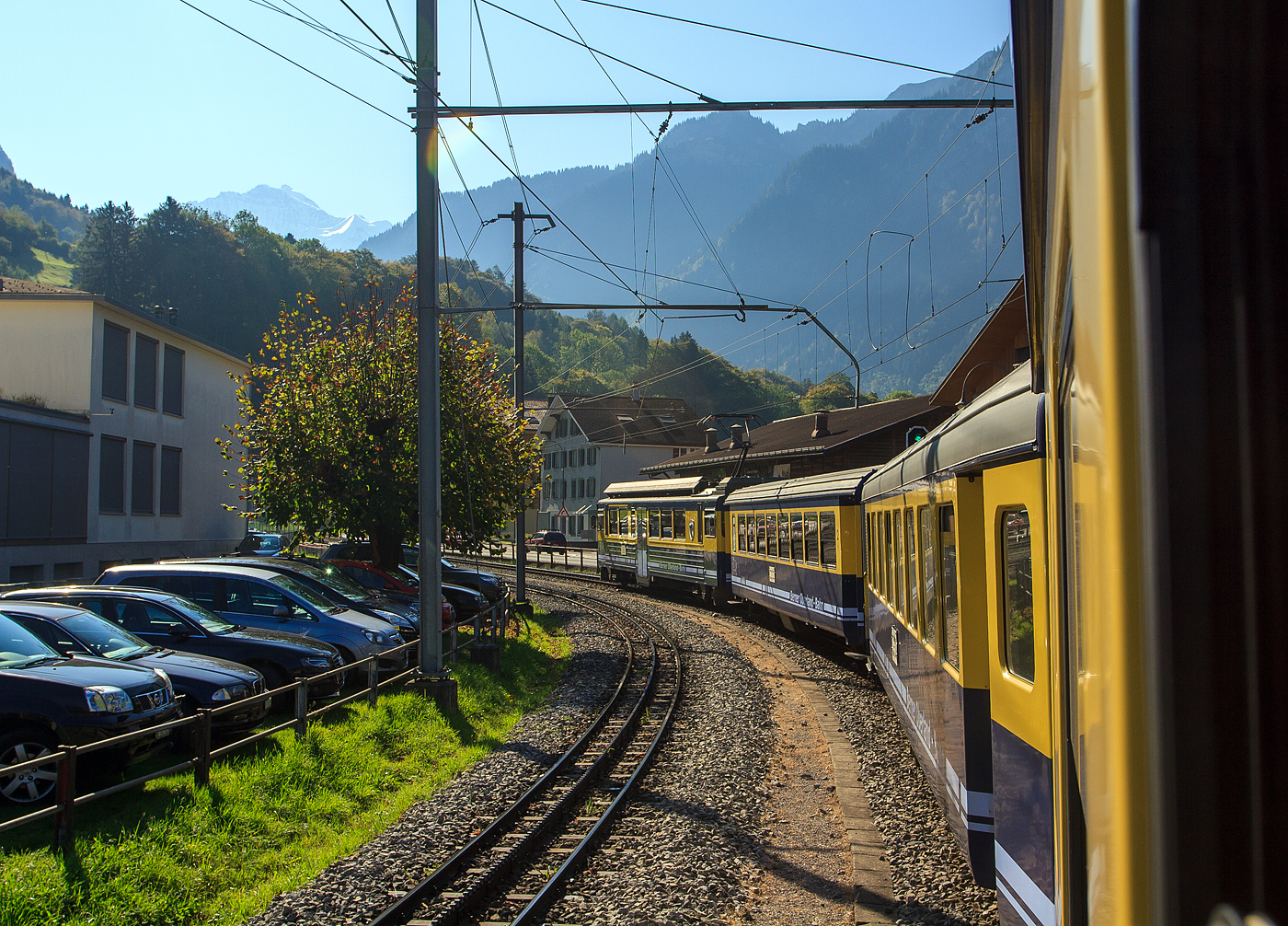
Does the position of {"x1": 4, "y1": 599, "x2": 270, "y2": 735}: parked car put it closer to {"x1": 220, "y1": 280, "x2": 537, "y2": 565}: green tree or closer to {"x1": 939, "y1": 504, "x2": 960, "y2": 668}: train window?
{"x1": 939, "y1": 504, "x2": 960, "y2": 668}: train window

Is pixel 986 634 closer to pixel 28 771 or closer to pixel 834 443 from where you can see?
pixel 28 771

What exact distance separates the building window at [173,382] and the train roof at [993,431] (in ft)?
79.6

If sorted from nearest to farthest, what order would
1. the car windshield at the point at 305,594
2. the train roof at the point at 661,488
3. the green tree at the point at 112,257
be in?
the car windshield at the point at 305,594
the train roof at the point at 661,488
the green tree at the point at 112,257

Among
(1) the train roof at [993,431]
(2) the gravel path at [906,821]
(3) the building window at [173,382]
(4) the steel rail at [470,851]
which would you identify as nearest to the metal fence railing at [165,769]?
(4) the steel rail at [470,851]

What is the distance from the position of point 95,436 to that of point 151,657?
1546 centimetres

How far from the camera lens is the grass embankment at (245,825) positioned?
5.45 m

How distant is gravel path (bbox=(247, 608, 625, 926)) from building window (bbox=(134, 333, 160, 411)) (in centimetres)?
1699

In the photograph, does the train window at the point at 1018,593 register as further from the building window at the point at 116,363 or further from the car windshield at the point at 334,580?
the building window at the point at 116,363

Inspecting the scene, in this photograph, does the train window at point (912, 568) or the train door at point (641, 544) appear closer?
Result: the train window at point (912, 568)

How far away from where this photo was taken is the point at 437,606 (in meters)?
11.7

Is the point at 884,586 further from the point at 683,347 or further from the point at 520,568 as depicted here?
the point at 683,347

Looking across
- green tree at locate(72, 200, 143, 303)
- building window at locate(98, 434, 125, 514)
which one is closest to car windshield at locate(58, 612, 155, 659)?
building window at locate(98, 434, 125, 514)

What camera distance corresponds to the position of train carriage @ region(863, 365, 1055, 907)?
364 cm

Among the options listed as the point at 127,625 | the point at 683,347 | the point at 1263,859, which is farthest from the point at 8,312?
the point at 683,347
